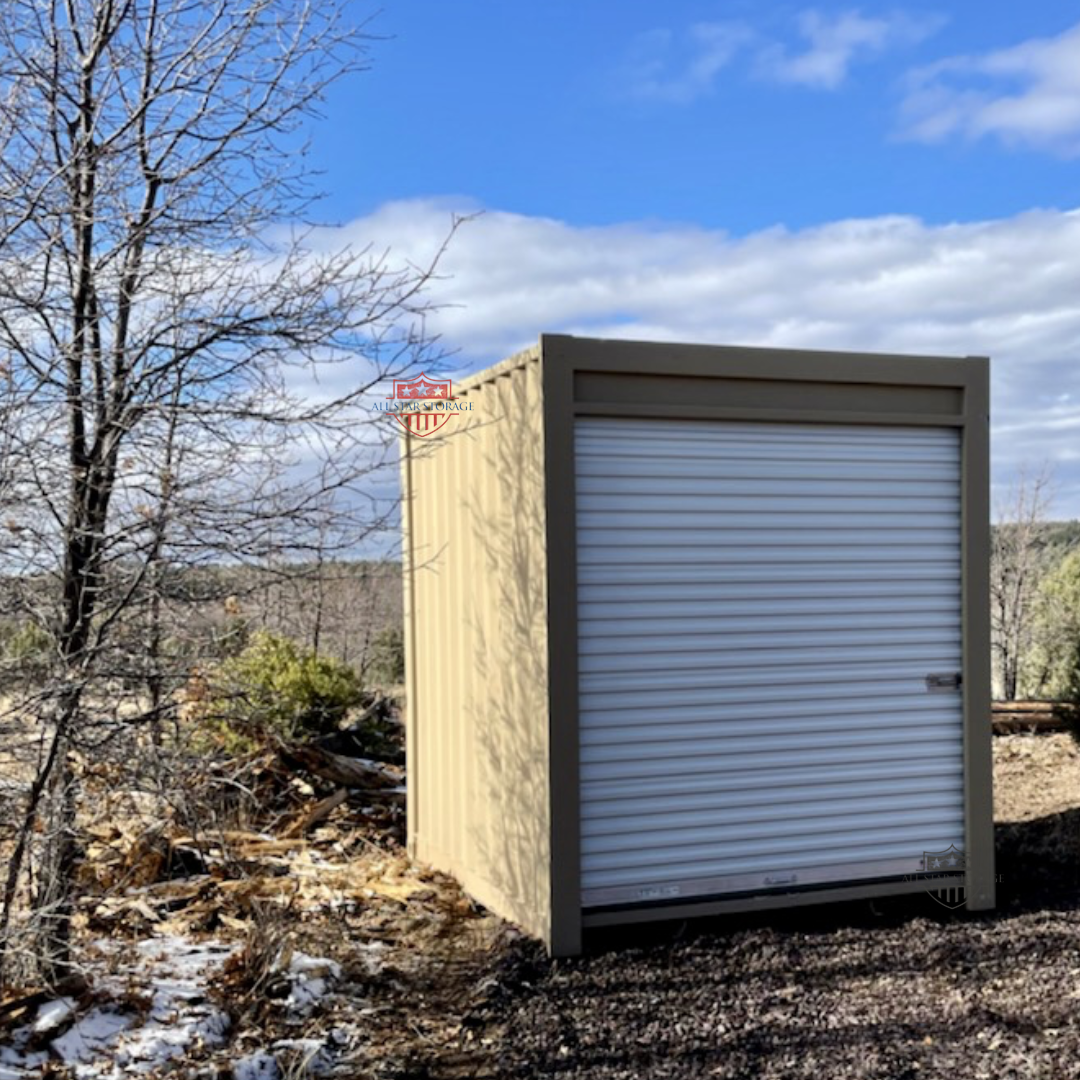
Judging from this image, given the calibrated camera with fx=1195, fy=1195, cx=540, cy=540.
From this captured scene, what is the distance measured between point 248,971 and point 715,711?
7.90ft

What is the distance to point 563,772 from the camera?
5.38 meters

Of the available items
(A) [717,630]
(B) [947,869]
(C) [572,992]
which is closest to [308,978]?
(C) [572,992]

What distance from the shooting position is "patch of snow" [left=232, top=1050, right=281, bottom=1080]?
4156 millimetres

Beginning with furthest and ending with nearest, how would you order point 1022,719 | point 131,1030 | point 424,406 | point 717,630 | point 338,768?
1. point 1022,719
2. point 338,768
3. point 424,406
4. point 717,630
5. point 131,1030

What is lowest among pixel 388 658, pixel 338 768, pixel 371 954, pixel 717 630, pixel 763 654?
pixel 371 954

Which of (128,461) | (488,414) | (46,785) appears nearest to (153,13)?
(128,461)

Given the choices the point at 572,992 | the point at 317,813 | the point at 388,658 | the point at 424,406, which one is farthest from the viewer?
the point at 388,658

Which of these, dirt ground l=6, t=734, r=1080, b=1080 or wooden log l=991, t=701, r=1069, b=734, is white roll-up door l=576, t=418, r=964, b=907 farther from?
wooden log l=991, t=701, r=1069, b=734

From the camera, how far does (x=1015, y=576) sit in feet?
55.5

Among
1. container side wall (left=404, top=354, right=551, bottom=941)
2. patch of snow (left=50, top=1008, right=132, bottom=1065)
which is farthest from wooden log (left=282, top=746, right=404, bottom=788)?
patch of snow (left=50, top=1008, right=132, bottom=1065)

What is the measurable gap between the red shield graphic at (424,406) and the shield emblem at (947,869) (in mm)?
3450

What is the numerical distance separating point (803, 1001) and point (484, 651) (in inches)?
90.3

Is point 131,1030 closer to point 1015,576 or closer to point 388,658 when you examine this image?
point 388,658

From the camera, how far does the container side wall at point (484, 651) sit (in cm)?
550
